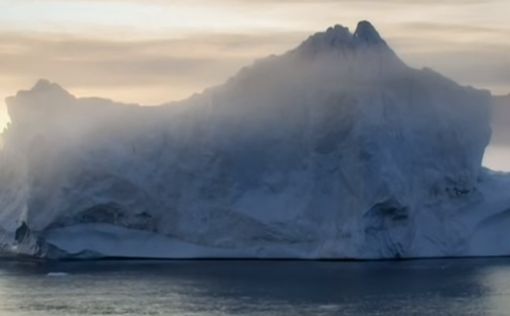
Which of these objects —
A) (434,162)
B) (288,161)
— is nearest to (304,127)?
(288,161)

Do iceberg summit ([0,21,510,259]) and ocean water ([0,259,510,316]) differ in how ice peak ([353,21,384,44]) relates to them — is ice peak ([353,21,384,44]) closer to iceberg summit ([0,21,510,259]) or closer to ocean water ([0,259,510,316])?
iceberg summit ([0,21,510,259])

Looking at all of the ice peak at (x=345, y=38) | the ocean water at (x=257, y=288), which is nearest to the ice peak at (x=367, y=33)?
the ice peak at (x=345, y=38)

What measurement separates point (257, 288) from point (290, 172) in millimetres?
6928

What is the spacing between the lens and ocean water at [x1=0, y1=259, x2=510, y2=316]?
36.2 m

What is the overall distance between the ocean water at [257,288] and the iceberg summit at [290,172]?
745 mm

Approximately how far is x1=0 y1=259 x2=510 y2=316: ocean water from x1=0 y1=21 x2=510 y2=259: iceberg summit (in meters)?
0.74

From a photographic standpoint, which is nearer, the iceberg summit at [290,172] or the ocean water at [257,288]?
the ocean water at [257,288]

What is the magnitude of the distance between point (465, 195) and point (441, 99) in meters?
3.38

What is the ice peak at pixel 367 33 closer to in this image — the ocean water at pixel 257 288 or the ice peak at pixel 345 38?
the ice peak at pixel 345 38

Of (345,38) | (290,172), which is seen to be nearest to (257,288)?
(290,172)

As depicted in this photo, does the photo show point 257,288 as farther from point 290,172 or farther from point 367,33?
point 367,33

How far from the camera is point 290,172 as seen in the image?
46.3m

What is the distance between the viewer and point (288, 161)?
1829 inches

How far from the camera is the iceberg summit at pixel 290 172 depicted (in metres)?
45.4
